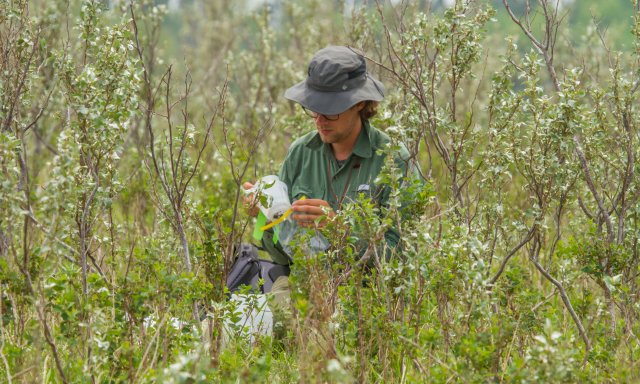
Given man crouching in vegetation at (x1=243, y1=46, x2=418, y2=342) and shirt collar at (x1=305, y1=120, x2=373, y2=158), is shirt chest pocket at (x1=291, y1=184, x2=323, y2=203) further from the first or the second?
shirt collar at (x1=305, y1=120, x2=373, y2=158)

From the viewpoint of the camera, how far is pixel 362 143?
15.9 ft

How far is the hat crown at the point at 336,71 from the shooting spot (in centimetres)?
457

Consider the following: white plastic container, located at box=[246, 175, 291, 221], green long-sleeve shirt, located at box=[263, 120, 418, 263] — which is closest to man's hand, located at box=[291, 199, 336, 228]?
white plastic container, located at box=[246, 175, 291, 221]

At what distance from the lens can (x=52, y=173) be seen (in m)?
3.18

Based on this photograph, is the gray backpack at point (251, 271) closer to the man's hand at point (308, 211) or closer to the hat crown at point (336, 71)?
the man's hand at point (308, 211)

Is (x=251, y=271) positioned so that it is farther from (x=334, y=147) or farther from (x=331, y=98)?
(x=331, y=98)

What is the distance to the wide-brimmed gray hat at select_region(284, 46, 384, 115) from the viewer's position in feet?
14.9

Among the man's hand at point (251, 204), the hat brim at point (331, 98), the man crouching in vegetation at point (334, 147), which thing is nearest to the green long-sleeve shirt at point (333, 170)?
the man crouching in vegetation at point (334, 147)

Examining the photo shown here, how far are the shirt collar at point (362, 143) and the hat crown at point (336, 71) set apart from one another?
30 cm

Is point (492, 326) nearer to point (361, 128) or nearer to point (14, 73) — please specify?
point (361, 128)

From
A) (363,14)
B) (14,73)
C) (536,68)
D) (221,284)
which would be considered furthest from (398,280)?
(363,14)

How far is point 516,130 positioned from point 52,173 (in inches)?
90.1

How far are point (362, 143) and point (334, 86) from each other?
0.43 metres

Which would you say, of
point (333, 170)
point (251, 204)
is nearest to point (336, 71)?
point (333, 170)
